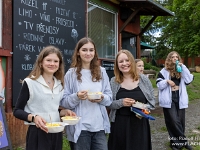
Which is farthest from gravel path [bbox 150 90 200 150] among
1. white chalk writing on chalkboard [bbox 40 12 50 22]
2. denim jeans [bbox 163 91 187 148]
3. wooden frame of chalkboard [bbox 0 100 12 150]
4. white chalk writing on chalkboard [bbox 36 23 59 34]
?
white chalk writing on chalkboard [bbox 40 12 50 22]

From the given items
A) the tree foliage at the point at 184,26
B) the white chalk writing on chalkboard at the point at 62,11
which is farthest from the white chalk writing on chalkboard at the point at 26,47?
the tree foliage at the point at 184,26

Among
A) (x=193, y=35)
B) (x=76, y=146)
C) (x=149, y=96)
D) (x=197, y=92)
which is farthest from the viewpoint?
(x=193, y=35)

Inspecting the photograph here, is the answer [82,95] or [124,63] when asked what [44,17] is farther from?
[82,95]

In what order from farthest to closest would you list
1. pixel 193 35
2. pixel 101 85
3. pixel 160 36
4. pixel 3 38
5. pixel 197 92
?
pixel 160 36 → pixel 193 35 → pixel 197 92 → pixel 3 38 → pixel 101 85

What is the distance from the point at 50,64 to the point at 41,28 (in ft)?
8.57

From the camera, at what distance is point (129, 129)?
3121mm

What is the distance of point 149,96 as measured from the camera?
3.22m

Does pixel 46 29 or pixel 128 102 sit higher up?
pixel 46 29

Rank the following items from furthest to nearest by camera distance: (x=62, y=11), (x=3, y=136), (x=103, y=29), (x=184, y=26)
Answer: (x=184, y=26)
(x=103, y=29)
(x=62, y=11)
(x=3, y=136)

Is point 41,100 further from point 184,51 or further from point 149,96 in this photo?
point 184,51

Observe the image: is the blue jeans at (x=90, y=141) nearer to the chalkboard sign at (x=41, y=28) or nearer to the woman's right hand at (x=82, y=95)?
the woman's right hand at (x=82, y=95)

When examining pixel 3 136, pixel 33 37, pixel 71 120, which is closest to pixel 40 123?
pixel 71 120

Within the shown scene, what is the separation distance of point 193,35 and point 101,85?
1982cm

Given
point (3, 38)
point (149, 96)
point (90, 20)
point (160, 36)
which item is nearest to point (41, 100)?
point (149, 96)
